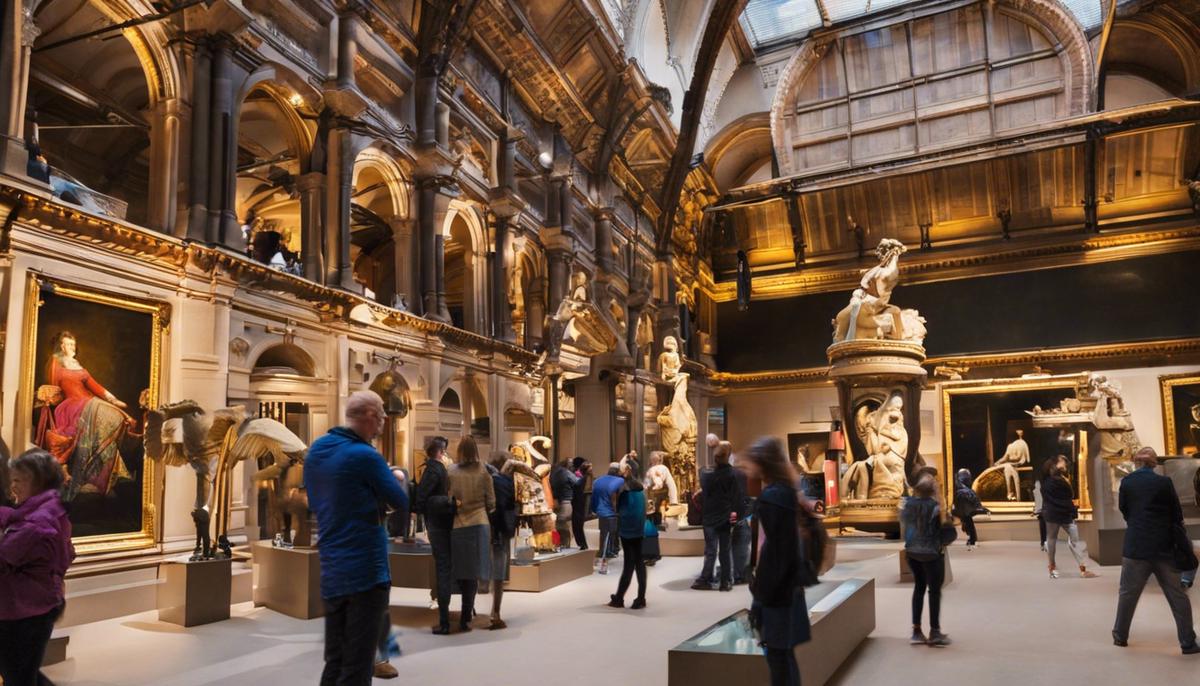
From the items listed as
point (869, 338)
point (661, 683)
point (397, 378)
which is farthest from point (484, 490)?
point (869, 338)

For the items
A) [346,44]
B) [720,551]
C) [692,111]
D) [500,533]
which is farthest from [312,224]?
[692,111]

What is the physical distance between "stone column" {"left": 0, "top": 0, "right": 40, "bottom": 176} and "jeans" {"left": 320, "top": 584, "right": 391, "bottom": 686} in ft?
19.0

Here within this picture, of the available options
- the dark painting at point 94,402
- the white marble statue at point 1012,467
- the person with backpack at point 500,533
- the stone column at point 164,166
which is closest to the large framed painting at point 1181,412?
the white marble statue at point 1012,467

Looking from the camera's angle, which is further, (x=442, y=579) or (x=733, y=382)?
(x=733, y=382)

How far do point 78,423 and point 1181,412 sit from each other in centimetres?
2420

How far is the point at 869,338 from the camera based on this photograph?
1452cm

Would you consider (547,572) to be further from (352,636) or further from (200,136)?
(200,136)

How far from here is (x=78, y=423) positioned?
25.3 ft

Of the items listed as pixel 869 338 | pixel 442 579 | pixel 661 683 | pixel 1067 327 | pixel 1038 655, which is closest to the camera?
pixel 661 683

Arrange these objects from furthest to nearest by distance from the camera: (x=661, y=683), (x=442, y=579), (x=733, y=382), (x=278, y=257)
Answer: (x=733, y=382) → (x=278, y=257) → (x=442, y=579) → (x=661, y=683)

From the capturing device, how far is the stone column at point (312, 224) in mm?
11586

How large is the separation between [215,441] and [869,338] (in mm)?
10530

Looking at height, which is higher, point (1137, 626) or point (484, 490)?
point (484, 490)

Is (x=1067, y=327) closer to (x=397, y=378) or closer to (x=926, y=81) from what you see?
(x=926, y=81)
